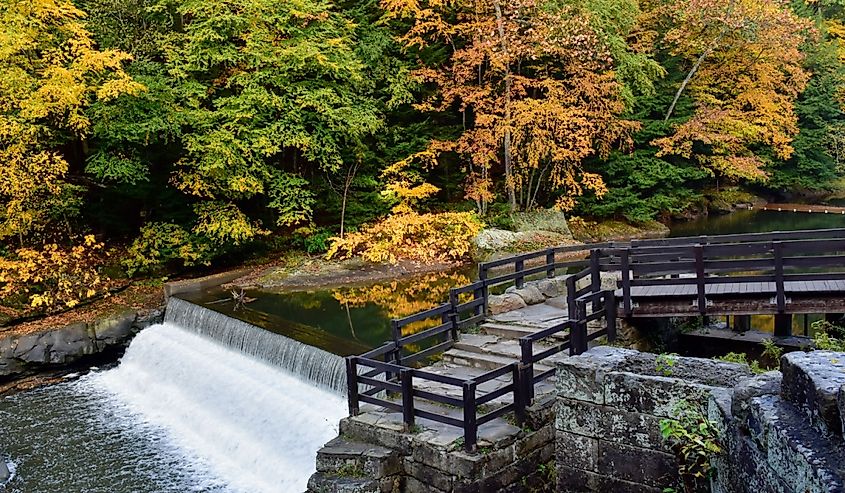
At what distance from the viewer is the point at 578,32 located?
836 inches

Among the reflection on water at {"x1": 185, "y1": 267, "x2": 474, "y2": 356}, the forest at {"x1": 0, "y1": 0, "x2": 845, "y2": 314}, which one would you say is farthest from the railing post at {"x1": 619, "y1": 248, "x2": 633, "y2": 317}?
the forest at {"x1": 0, "y1": 0, "x2": 845, "y2": 314}

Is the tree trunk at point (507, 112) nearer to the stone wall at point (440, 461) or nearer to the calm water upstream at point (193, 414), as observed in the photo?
the calm water upstream at point (193, 414)

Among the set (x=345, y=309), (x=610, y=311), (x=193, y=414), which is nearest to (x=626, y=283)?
(x=610, y=311)

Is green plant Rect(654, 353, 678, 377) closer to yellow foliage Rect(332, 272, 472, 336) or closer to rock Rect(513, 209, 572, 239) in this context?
yellow foliage Rect(332, 272, 472, 336)

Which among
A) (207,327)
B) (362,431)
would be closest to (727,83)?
(207,327)

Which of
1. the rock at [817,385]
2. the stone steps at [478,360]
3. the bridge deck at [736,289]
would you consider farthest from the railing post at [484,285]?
the rock at [817,385]

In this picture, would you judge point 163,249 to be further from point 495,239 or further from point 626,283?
point 626,283

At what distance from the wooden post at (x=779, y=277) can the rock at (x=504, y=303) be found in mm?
4327

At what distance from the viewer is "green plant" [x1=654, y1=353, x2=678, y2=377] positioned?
5.43 meters

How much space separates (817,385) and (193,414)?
1179cm

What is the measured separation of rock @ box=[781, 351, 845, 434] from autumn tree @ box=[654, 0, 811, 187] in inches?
985

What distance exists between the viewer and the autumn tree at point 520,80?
70.1 feet

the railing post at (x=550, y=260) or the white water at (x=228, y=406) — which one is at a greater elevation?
the railing post at (x=550, y=260)

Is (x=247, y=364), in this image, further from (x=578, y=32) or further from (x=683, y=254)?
(x=578, y=32)
